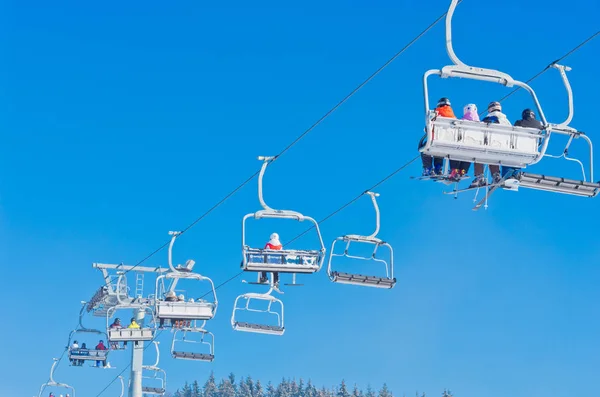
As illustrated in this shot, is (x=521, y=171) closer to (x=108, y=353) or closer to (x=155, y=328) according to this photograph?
(x=155, y=328)

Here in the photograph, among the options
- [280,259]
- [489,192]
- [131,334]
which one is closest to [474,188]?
[489,192]

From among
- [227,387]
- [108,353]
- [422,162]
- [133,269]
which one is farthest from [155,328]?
[227,387]

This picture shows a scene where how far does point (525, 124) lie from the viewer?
20.6 meters

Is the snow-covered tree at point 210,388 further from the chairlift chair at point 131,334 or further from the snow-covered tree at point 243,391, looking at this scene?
the chairlift chair at point 131,334

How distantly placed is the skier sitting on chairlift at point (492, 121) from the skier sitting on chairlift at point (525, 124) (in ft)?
0.71

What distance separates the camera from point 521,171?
1980 centimetres

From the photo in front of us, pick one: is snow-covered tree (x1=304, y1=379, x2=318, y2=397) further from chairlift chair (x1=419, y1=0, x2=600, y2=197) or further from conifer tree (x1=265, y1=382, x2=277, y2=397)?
chairlift chair (x1=419, y1=0, x2=600, y2=197)

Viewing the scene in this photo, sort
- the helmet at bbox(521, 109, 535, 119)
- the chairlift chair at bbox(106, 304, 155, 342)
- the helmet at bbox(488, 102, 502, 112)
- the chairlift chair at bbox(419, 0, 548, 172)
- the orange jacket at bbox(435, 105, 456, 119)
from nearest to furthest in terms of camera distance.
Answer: the chairlift chair at bbox(419, 0, 548, 172) < the orange jacket at bbox(435, 105, 456, 119) < the helmet at bbox(521, 109, 535, 119) < the helmet at bbox(488, 102, 502, 112) < the chairlift chair at bbox(106, 304, 155, 342)

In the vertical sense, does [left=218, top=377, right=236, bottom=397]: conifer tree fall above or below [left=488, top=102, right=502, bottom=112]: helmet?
above

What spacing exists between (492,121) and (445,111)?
0.83 metres

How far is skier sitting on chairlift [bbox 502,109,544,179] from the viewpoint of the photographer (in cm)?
1988

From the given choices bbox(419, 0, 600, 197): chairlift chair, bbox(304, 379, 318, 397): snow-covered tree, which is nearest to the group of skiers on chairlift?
bbox(419, 0, 600, 197): chairlift chair

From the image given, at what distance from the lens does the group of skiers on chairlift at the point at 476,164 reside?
2058 centimetres

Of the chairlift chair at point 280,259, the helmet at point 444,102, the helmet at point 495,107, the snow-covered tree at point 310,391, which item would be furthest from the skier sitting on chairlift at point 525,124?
the snow-covered tree at point 310,391
